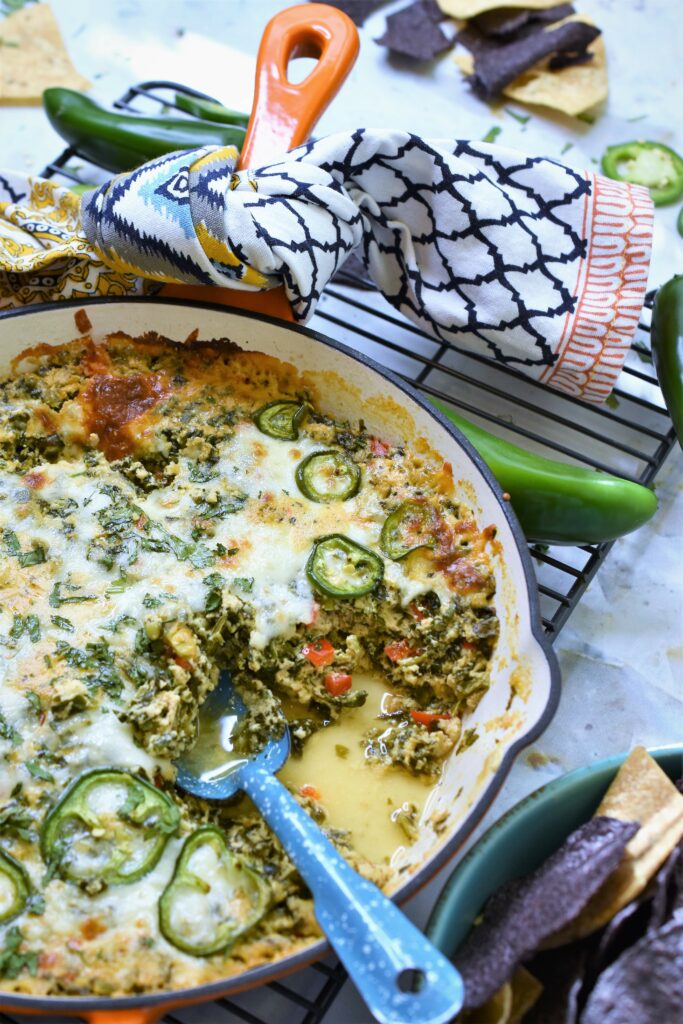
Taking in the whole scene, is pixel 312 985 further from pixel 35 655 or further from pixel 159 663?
pixel 35 655

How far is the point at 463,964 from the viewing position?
201 centimetres

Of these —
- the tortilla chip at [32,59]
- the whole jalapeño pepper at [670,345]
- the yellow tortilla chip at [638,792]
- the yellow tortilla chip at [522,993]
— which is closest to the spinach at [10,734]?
the yellow tortilla chip at [522,993]

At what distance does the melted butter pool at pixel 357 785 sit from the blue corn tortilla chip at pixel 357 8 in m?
3.49

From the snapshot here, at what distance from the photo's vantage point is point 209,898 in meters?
2.21

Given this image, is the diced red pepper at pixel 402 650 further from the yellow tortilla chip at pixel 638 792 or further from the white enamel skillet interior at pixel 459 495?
the yellow tortilla chip at pixel 638 792

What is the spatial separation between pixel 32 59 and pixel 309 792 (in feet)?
11.6

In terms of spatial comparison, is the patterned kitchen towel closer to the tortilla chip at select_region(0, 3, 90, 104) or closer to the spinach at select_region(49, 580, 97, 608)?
the spinach at select_region(49, 580, 97, 608)

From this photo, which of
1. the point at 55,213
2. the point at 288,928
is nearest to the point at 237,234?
the point at 55,213

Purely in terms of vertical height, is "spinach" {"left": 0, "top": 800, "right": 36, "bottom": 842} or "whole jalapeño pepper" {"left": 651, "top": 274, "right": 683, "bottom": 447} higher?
"whole jalapeño pepper" {"left": 651, "top": 274, "right": 683, "bottom": 447}

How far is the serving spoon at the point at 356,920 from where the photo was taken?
181cm

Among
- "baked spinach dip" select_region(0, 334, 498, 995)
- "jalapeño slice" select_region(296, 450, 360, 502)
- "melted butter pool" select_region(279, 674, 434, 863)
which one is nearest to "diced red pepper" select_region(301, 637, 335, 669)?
"baked spinach dip" select_region(0, 334, 498, 995)

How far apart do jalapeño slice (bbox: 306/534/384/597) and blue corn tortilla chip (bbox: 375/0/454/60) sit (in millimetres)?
2876

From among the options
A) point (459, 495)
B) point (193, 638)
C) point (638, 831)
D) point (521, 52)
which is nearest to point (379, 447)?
point (459, 495)

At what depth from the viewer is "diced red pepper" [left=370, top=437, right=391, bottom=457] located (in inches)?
118
